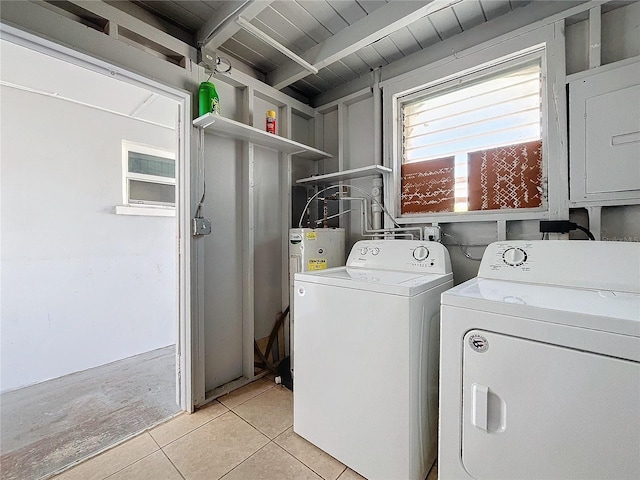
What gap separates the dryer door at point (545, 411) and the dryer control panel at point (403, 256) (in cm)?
64

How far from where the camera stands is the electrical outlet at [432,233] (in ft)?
5.75

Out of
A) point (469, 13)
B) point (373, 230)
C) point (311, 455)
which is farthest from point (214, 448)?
point (469, 13)

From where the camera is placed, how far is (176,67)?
165cm

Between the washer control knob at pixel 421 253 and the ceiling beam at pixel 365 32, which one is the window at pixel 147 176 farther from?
the washer control knob at pixel 421 253

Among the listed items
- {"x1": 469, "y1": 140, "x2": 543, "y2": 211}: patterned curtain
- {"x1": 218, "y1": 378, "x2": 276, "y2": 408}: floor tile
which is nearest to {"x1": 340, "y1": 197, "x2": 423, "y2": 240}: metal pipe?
{"x1": 469, "y1": 140, "x2": 543, "y2": 211}: patterned curtain

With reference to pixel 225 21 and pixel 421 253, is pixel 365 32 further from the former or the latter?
pixel 421 253

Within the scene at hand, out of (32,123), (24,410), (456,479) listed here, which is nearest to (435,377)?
(456,479)

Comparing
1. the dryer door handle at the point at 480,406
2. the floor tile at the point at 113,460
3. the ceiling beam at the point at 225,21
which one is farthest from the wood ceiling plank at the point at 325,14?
the floor tile at the point at 113,460

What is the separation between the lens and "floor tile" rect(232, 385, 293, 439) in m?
1.59

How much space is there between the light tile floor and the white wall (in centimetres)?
99

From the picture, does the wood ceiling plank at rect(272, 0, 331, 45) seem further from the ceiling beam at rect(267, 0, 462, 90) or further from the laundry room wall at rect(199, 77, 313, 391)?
the laundry room wall at rect(199, 77, 313, 391)

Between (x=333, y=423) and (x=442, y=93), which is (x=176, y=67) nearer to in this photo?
(x=442, y=93)

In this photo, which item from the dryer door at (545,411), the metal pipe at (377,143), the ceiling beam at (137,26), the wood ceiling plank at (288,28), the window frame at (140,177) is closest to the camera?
the dryer door at (545,411)

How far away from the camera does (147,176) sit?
2.74 metres
